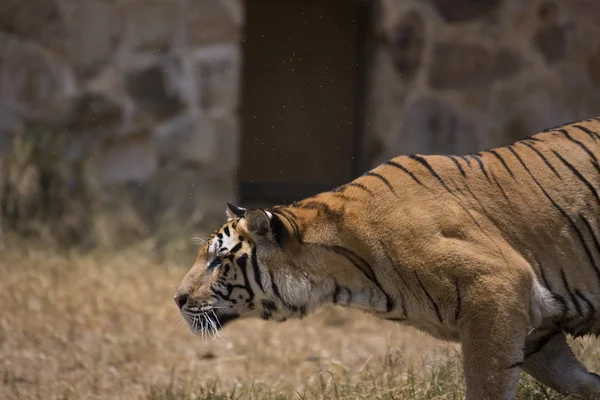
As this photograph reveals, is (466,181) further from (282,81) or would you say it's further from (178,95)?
(282,81)

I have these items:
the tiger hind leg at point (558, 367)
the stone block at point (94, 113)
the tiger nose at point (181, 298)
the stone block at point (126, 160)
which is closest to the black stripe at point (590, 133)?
the tiger hind leg at point (558, 367)

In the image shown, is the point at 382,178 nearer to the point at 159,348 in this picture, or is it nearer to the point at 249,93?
the point at 159,348

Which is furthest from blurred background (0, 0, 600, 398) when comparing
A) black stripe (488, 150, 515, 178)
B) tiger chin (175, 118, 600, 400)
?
black stripe (488, 150, 515, 178)

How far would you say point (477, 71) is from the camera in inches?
316

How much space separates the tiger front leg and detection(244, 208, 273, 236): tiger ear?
0.79m

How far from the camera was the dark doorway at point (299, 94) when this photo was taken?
27.3ft

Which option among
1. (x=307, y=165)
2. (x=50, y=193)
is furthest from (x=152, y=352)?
(x=307, y=165)

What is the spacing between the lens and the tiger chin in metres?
3.39

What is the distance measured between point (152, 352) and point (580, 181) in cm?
257

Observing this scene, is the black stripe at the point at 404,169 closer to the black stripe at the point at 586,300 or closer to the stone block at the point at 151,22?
the black stripe at the point at 586,300

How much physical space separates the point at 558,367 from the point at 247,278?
1.27 meters

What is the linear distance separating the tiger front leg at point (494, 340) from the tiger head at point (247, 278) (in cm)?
63

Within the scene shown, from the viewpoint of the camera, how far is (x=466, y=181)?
3670mm

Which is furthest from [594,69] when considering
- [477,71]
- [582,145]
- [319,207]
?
[319,207]
